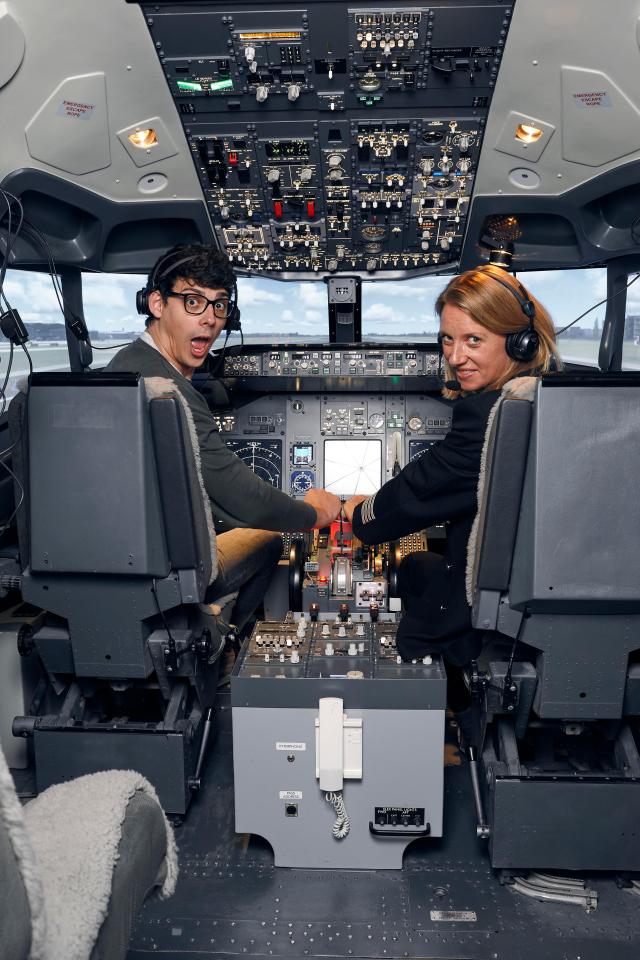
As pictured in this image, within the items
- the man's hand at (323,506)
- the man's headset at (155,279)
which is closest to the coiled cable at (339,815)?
the man's hand at (323,506)

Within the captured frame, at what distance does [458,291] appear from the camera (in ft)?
6.05

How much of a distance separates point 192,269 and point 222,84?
67cm

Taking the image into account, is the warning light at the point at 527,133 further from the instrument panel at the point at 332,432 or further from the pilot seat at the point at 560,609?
the pilot seat at the point at 560,609

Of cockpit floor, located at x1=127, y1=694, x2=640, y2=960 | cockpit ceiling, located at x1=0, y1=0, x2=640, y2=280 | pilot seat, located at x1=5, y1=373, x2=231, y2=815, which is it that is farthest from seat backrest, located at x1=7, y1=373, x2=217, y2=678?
cockpit ceiling, located at x1=0, y1=0, x2=640, y2=280

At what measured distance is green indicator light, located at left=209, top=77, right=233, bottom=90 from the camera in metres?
2.37

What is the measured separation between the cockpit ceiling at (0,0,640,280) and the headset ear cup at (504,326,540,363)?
3.13 ft

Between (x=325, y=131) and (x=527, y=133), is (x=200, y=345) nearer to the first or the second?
(x=325, y=131)

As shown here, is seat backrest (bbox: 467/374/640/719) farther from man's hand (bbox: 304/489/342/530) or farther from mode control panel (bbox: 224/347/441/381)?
mode control panel (bbox: 224/347/441/381)

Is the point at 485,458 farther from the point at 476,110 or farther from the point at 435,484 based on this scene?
the point at 476,110

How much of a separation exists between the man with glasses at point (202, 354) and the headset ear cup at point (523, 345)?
763 mm

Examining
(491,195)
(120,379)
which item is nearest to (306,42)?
(491,195)

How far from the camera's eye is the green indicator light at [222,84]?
2.37 metres

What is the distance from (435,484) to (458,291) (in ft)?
1.53

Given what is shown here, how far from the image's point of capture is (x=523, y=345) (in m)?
1.80
